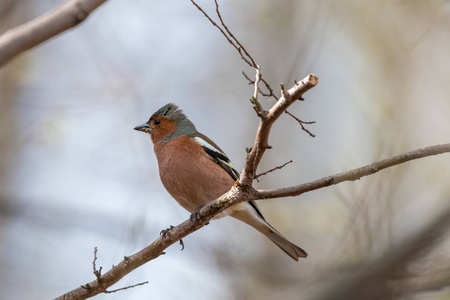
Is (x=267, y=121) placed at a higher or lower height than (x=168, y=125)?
lower

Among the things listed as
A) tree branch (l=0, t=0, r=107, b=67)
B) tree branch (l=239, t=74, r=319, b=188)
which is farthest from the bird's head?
Result: tree branch (l=0, t=0, r=107, b=67)

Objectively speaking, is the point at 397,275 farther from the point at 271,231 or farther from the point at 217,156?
the point at 217,156

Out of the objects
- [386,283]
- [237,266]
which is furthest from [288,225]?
[386,283]

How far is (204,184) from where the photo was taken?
762 centimetres

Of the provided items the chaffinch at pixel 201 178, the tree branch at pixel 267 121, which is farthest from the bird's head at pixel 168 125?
the tree branch at pixel 267 121

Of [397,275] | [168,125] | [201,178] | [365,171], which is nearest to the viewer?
[397,275]

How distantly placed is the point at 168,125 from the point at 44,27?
5799 mm

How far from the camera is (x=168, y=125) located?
8.94 metres

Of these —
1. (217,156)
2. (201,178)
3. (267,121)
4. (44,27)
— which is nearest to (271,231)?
(201,178)

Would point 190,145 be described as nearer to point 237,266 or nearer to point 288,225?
point 237,266

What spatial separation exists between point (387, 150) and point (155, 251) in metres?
4.07

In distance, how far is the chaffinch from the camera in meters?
7.60

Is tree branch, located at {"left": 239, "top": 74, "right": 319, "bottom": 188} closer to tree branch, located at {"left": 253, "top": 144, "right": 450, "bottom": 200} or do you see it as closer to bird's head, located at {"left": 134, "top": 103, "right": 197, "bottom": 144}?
tree branch, located at {"left": 253, "top": 144, "right": 450, "bottom": 200}

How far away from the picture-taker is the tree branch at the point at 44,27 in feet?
9.93
